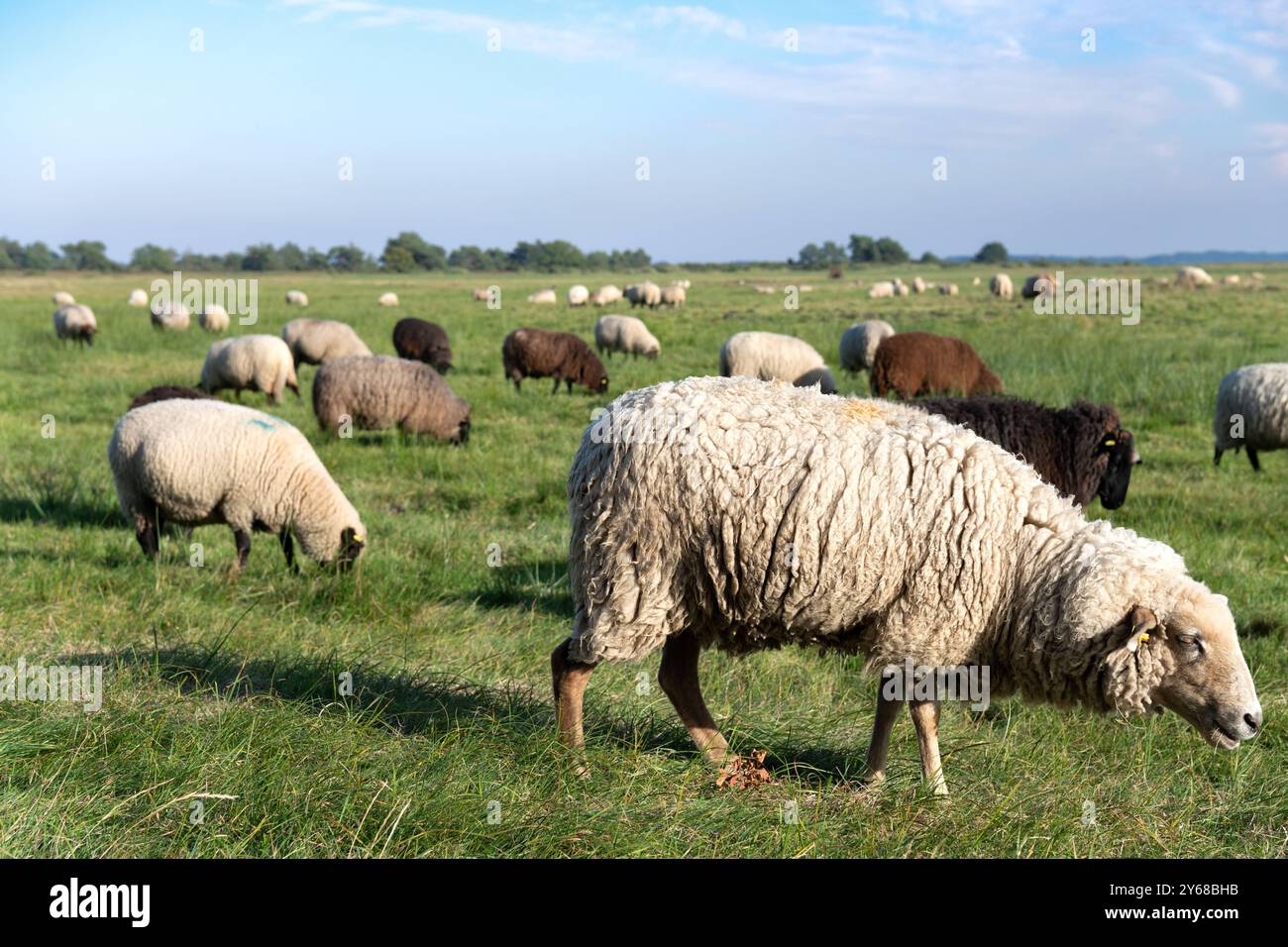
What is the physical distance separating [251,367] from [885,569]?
17.1 metres

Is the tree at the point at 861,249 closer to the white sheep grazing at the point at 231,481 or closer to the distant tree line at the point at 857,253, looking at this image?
the distant tree line at the point at 857,253

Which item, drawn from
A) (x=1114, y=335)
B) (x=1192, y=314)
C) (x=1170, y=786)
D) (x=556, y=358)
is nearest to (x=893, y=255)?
(x=1192, y=314)

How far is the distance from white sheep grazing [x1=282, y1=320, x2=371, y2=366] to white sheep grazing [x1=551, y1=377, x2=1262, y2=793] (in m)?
20.6

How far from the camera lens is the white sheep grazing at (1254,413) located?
510 inches

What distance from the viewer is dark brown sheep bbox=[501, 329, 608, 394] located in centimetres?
2145

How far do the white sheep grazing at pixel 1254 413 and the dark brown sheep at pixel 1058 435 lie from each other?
545 cm

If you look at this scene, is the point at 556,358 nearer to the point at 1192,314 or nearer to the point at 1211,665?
the point at 1211,665

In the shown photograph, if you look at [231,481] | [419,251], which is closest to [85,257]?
[419,251]

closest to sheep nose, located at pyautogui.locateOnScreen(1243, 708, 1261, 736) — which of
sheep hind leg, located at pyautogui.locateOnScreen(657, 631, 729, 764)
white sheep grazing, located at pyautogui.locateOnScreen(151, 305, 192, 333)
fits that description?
sheep hind leg, located at pyautogui.locateOnScreen(657, 631, 729, 764)

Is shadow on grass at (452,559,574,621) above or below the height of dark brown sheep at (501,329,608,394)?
below

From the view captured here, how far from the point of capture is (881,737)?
4152mm

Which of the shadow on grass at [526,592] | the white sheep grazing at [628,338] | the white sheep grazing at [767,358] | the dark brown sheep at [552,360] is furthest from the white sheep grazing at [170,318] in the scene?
the shadow on grass at [526,592]

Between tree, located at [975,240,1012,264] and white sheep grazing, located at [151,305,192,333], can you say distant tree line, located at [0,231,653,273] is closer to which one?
tree, located at [975,240,1012,264]
